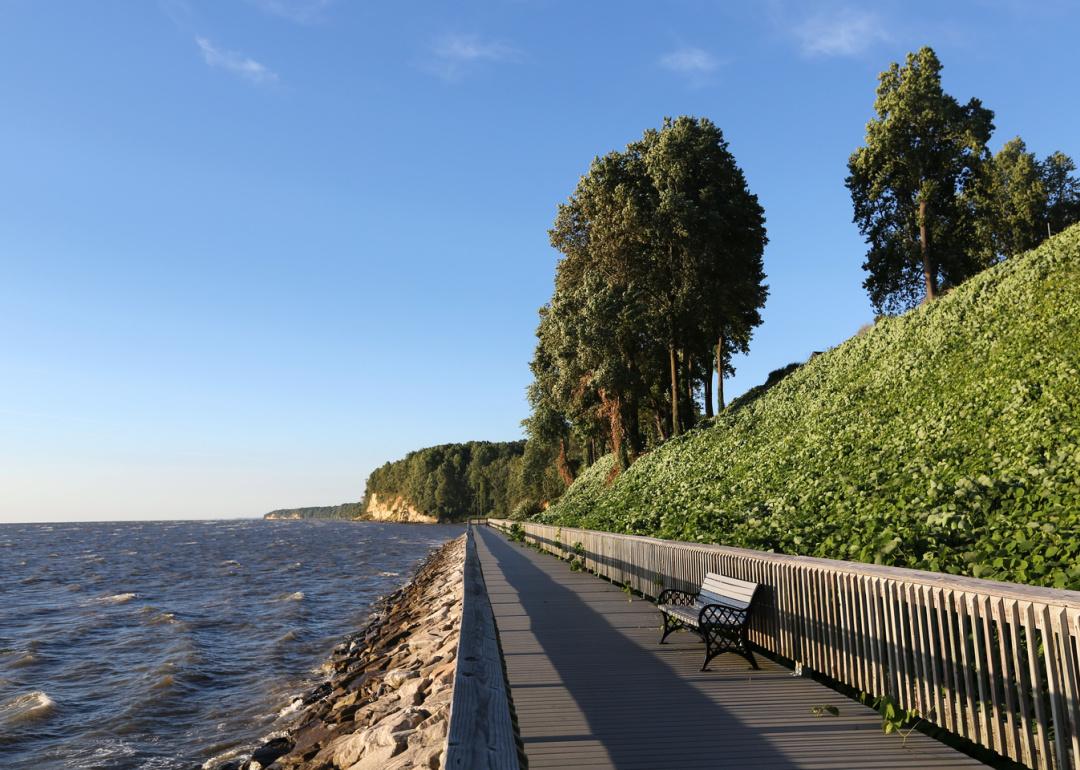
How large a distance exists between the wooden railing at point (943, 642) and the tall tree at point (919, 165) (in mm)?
26701

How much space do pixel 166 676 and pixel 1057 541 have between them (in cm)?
1535

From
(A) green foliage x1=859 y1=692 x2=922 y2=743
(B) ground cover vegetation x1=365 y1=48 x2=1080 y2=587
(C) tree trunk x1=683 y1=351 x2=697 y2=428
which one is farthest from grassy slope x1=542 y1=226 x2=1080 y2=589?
(C) tree trunk x1=683 y1=351 x2=697 y2=428

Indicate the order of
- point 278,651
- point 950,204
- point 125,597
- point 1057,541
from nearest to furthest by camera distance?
point 1057,541 → point 278,651 → point 125,597 → point 950,204

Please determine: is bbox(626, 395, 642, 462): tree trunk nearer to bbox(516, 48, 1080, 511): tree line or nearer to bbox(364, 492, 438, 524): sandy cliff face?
bbox(516, 48, 1080, 511): tree line

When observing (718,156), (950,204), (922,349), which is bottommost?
(922,349)

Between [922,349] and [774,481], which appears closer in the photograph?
[774,481]

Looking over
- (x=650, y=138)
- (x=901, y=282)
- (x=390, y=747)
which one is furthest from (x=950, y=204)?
(x=390, y=747)

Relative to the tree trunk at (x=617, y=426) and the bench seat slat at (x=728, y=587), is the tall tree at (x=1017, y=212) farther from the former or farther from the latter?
the bench seat slat at (x=728, y=587)

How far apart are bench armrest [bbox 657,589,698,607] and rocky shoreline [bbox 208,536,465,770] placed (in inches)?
108

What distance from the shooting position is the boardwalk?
5035mm

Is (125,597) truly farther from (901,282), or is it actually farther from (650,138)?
(901,282)

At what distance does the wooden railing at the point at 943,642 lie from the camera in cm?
432

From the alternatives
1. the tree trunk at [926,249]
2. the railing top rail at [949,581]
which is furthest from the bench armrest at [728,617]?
the tree trunk at [926,249]

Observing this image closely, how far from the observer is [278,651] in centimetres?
1678
